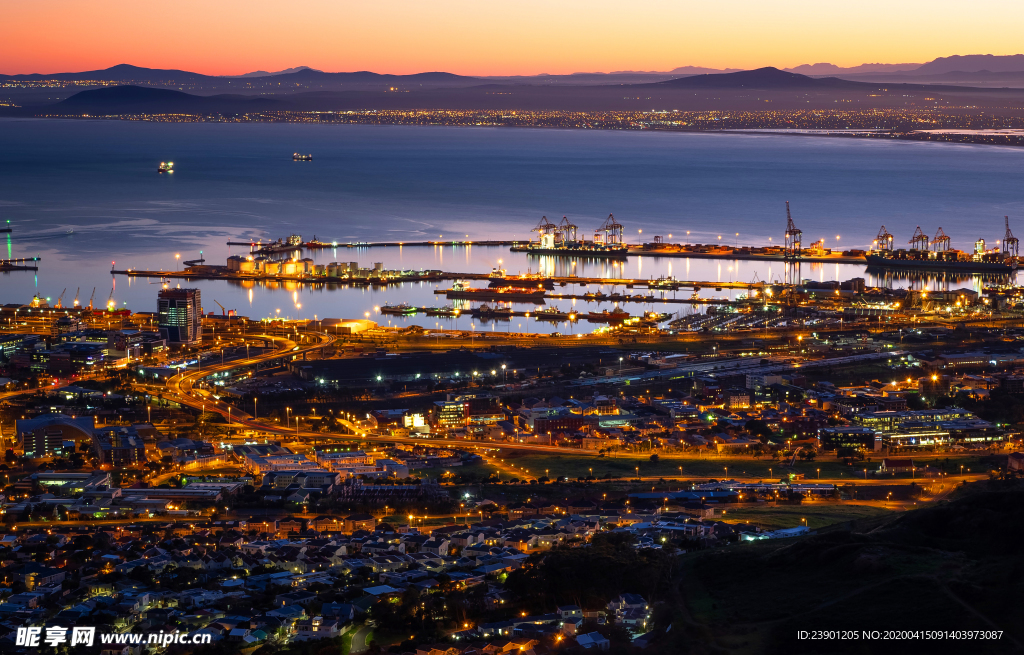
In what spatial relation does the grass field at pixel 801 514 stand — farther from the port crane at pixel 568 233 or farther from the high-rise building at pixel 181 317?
the port crane at pixel 568 233

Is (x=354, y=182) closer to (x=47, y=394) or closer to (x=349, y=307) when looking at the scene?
(x=349, y=307)

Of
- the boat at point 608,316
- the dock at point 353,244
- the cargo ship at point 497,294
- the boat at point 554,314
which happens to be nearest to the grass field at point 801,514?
the boat at point 608,316

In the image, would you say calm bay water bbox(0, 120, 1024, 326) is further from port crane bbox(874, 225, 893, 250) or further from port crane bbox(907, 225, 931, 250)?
port crane bbox(874, 225, 893, 250)

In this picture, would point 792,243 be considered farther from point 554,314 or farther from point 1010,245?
point 554,314

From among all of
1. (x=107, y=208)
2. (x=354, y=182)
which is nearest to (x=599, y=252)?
(x=107, y=208)

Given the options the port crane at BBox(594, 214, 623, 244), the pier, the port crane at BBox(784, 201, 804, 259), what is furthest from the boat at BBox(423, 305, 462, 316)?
the port crane at BBox(784, 201, 804, 259)

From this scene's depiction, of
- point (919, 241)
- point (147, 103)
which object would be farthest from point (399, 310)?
point (147, 103)
